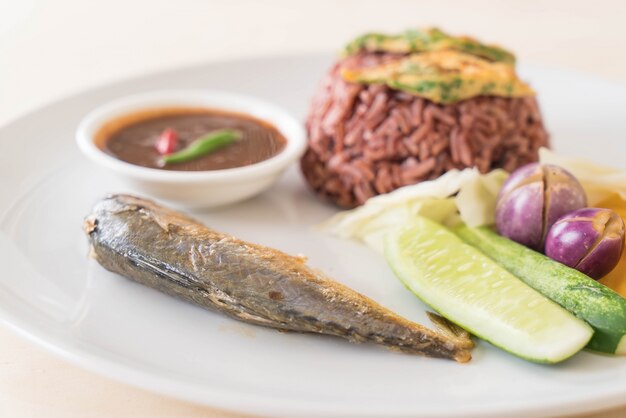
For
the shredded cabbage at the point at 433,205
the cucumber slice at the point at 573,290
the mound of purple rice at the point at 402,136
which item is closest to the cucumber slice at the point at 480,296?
the cucumber slice at the point at 573,290

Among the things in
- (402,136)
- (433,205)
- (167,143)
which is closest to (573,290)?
(433,205)

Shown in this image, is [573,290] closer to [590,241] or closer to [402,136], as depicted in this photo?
[590,241]

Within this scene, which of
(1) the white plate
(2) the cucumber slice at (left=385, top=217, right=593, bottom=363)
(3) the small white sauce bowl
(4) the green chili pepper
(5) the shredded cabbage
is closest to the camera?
(1) the white plate

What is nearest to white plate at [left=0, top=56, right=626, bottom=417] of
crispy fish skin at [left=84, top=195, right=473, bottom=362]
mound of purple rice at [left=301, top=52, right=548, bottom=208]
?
crispy fish skin at [left=84, top=195, right=473, bottom=362]

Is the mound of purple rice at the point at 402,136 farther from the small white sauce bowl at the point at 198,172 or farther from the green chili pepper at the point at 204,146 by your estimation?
the green chili pepper at the point at 204,146

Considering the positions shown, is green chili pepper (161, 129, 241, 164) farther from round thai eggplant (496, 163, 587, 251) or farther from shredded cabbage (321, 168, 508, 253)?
round thai eggplant (496, 163, 587, 251)

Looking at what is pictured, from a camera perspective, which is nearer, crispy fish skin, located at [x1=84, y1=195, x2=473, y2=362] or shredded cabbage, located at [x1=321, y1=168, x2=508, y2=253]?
crispy fish skin, located at [x1=84, y1=195, x2=473, y2=362]
